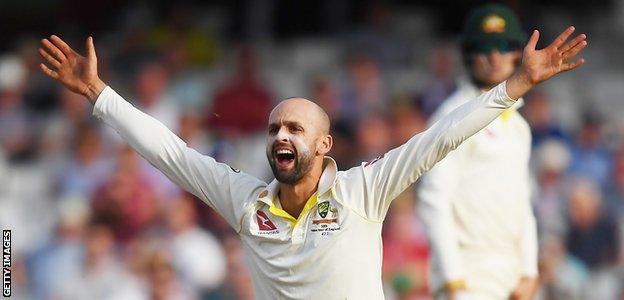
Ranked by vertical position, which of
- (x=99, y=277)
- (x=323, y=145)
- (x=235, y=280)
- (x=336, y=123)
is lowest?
(x=235, y=280)

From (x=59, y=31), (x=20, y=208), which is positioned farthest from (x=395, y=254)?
(x=59, y=31)

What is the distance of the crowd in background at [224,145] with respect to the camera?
11438 millimetres

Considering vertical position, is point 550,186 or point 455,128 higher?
point 550,186

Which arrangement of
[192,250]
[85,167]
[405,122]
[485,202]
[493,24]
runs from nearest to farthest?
[485,202], [493,24], [192,250], [405,122], [85,167]

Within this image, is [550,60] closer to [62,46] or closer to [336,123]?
[62,46]

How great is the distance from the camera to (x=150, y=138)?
256 inches

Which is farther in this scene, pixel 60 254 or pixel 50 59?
pixel 60 254

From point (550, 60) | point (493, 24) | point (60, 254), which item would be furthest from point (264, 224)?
point (60, 254)

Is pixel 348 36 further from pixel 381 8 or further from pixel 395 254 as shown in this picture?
pixel 395 254

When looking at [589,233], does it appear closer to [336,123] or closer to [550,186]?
[550,186]

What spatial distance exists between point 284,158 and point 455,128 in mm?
782

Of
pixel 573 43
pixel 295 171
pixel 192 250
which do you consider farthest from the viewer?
pixel 192 250

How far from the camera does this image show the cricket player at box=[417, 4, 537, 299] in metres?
7.51

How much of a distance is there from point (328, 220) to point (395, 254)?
5.16 metres
